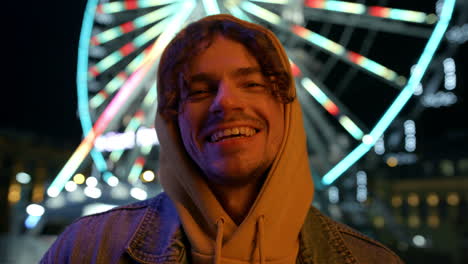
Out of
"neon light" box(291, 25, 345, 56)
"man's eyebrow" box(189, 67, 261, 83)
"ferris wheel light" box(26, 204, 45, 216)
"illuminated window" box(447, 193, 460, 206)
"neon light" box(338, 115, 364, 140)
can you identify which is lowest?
"illuminated window" box(447, 193, 460, 206)

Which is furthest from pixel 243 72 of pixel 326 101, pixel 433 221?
pixel 433 221

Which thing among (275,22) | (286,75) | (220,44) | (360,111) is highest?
(220,44)

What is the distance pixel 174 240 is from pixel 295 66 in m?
4.54

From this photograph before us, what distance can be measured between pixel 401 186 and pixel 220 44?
26.9ft

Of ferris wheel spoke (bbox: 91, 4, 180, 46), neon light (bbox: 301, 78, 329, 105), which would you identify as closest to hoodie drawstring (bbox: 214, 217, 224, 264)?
neon light (bbox: 301, 78, 329, 105)

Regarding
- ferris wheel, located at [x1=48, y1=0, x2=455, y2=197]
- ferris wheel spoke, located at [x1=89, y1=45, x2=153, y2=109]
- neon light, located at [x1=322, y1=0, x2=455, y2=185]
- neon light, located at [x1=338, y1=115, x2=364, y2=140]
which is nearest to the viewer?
neon light, located at [x1=322, y1=0, x2=455, y2=185]

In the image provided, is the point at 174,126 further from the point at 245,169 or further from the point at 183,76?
the point at 245,169

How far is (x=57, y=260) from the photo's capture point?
112 centimetres

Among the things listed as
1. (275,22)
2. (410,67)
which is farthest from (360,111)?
(275,22)

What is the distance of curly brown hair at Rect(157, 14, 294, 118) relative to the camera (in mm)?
1214

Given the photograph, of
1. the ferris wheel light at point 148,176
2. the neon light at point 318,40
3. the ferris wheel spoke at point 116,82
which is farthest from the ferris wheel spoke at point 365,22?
the ferris wheel light at point 148,176

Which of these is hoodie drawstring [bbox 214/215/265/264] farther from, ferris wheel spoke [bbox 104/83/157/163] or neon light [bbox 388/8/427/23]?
neon light [bbox 388/8/427/23]

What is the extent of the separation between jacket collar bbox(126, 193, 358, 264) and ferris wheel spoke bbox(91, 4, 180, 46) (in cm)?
531

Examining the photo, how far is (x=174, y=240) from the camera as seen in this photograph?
112 centimetres
